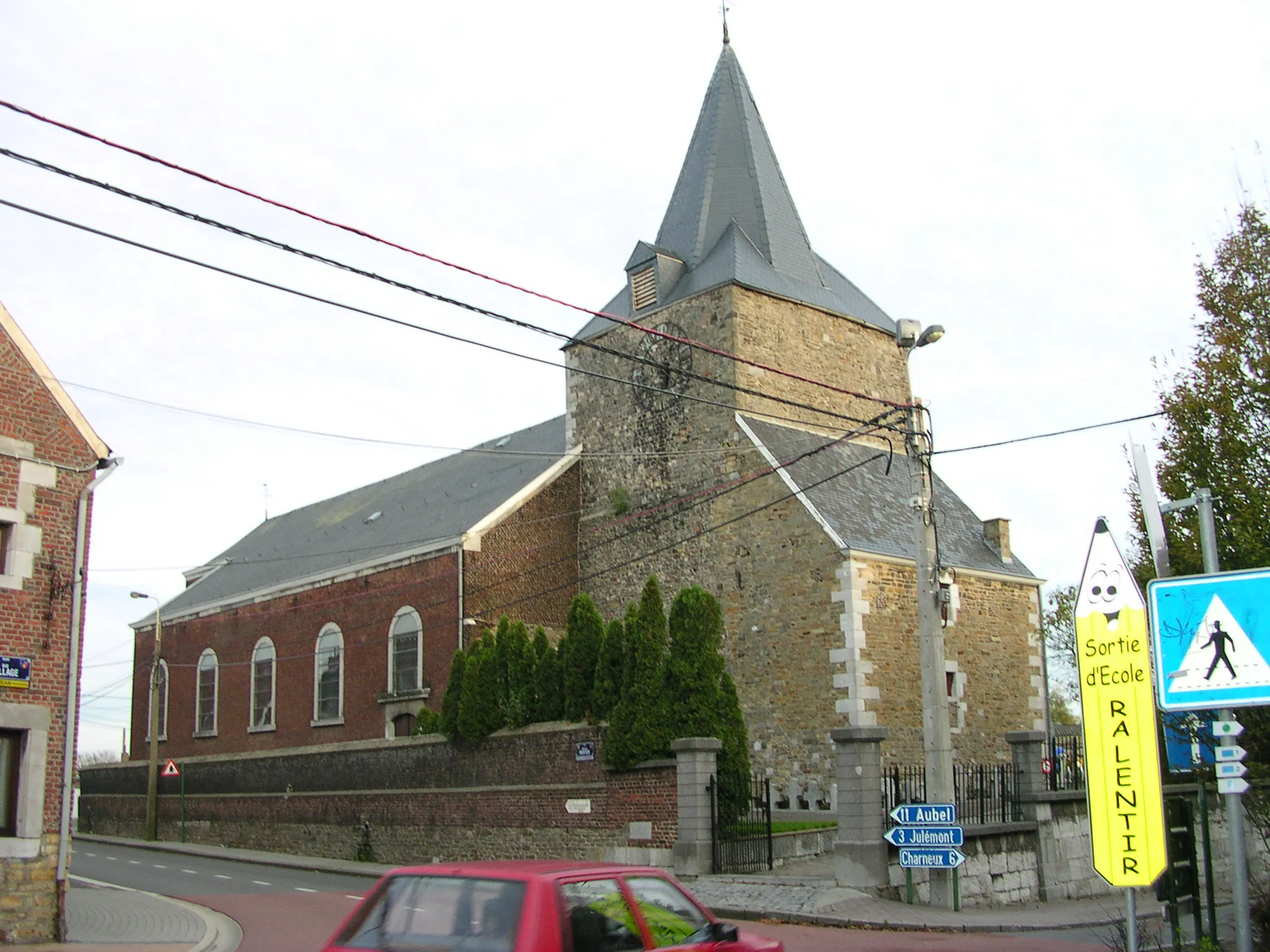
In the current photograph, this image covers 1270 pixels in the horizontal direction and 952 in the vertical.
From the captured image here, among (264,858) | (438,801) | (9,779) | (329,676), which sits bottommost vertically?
(264,858)

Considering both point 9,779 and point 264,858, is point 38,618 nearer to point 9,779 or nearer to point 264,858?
point 9,779

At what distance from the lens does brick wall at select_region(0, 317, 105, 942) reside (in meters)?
14.2

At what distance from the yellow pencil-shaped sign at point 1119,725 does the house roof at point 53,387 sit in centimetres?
1212

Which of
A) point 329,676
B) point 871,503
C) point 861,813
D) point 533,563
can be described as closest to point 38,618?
point 861,813

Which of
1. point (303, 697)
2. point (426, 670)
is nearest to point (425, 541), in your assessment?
point (426, 670)

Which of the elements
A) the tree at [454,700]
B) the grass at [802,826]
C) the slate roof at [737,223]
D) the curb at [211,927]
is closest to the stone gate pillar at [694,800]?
the grass at [802,826]

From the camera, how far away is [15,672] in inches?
565

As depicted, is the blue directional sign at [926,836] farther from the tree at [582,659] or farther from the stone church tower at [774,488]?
the stone church tower at [774,488]

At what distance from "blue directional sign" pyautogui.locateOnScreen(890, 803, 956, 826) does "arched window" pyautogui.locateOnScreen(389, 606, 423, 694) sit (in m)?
15.9

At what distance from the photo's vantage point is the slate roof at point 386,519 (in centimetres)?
3105

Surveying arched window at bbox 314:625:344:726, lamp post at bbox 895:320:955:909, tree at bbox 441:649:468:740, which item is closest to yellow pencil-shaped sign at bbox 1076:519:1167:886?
lamp post at bbox 895:320:955:909

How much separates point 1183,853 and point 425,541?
21.7m

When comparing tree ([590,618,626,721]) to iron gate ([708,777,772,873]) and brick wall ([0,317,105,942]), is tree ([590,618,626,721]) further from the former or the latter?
brick wall ([0,317,105,942])

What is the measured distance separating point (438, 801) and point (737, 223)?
14862 millimetres
